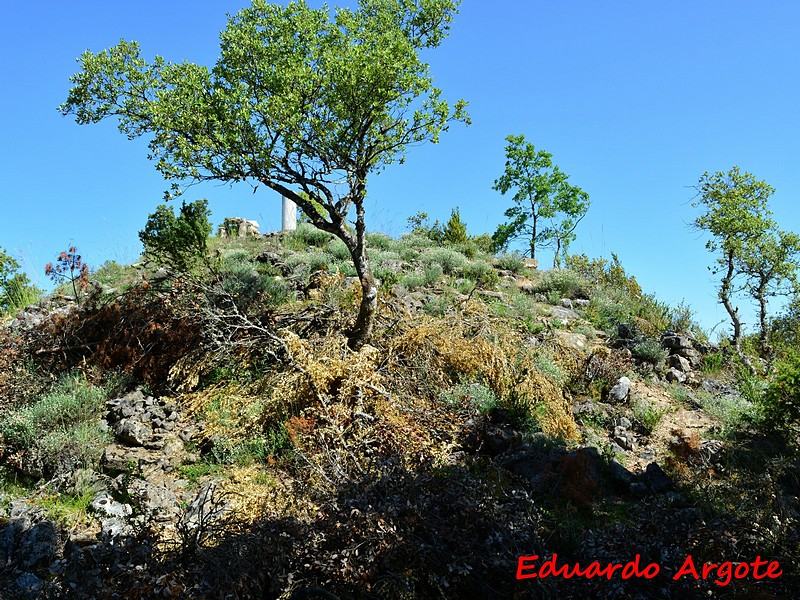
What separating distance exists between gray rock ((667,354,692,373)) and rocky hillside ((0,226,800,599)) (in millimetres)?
41

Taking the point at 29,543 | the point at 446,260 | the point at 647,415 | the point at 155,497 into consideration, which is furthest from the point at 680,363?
the point at 29,543

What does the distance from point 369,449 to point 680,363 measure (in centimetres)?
631

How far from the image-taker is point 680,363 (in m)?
9.10

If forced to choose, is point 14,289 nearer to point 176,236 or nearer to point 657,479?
point 176,236

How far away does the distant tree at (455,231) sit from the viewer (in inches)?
659

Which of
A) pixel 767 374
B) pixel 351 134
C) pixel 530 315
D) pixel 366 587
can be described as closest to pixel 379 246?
pixel 530 315

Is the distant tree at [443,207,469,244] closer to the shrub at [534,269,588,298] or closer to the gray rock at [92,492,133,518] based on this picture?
the shrub at [534,269,588,298]

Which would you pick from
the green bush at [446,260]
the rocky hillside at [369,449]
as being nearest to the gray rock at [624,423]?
the rocky hillside at [369,449]

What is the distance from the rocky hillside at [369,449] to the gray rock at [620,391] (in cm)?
3

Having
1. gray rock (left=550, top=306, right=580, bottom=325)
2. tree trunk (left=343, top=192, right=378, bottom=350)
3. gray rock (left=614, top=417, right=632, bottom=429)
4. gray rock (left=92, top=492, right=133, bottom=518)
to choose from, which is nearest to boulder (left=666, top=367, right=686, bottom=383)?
gray rock (left=550, top=306, right=580, bottom=325)

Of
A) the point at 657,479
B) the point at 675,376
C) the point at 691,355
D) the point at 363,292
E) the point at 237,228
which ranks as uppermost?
the point at 237,228

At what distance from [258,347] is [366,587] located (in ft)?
15.2

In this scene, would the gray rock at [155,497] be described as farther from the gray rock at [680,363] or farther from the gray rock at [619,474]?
the gray rock at [680,363]

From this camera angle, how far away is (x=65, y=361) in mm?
7316
